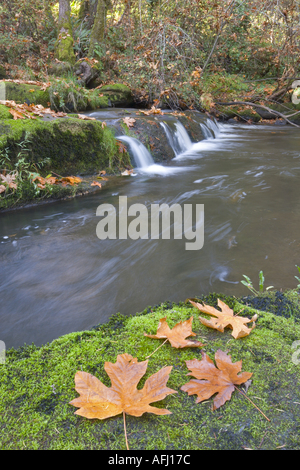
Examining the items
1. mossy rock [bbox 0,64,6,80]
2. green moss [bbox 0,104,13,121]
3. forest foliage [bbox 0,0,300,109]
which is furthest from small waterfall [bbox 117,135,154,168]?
mossy rock [bbox 0,64,6,80]

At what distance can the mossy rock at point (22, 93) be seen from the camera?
870cm

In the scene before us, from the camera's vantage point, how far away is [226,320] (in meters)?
1.85

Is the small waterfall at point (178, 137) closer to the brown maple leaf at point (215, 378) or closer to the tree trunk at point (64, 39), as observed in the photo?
the tree trunk at point (64, 39)

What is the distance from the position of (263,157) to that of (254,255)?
6083 millimetres

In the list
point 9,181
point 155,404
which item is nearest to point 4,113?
point 9,181

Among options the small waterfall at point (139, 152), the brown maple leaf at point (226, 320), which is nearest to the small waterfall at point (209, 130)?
the small waterfall at point (139, 152)

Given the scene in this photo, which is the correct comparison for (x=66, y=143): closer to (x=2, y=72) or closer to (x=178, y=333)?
(x=178, y=333)

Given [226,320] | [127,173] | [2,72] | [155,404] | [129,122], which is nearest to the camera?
[155,404]

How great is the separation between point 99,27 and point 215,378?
53.7ft

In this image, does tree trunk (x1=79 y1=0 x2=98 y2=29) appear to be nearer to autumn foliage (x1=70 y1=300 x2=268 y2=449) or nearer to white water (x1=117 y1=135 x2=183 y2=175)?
white water (x1=117 y1=135 x2=183 y2=175)

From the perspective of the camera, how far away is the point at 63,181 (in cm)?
560

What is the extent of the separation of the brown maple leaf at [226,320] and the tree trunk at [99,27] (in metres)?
14.8

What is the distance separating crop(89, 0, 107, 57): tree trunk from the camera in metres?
13.9

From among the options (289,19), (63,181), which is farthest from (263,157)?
(289,19)
